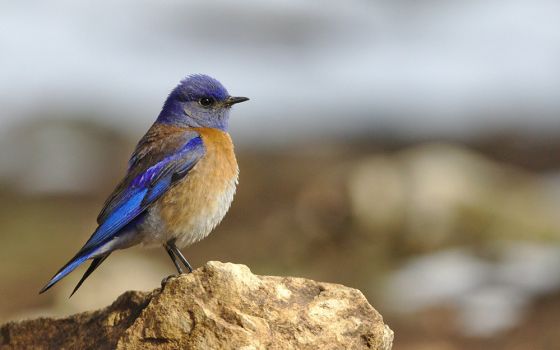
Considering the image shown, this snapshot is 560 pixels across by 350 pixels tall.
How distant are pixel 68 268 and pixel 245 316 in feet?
5.44

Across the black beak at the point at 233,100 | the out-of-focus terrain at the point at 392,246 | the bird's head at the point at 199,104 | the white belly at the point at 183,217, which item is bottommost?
the white belly at the point at 183,217

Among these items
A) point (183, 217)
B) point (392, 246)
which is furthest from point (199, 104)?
point (392, 246)

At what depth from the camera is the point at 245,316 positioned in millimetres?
6734

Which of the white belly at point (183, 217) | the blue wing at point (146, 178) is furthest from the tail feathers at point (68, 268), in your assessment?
the white belly at point (183, 217)

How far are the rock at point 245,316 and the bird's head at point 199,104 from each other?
2524 millimetres

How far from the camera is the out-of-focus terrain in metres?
14.3

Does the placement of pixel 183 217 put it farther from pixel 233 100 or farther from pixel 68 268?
pixel 233 100

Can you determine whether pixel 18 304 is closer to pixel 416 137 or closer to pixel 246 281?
pixel 246 281

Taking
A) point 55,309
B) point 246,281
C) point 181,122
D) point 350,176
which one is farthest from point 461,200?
point 246,281

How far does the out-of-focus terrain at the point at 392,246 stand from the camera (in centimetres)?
1434

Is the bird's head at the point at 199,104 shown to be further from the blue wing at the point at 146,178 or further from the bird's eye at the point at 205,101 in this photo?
the blue wing at the point at 146,178

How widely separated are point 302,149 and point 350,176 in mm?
9496

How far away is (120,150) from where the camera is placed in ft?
83.6

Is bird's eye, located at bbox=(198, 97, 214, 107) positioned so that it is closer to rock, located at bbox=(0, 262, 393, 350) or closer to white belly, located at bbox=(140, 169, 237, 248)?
white belly, located at bbox=(140, 169, 237, 248)
